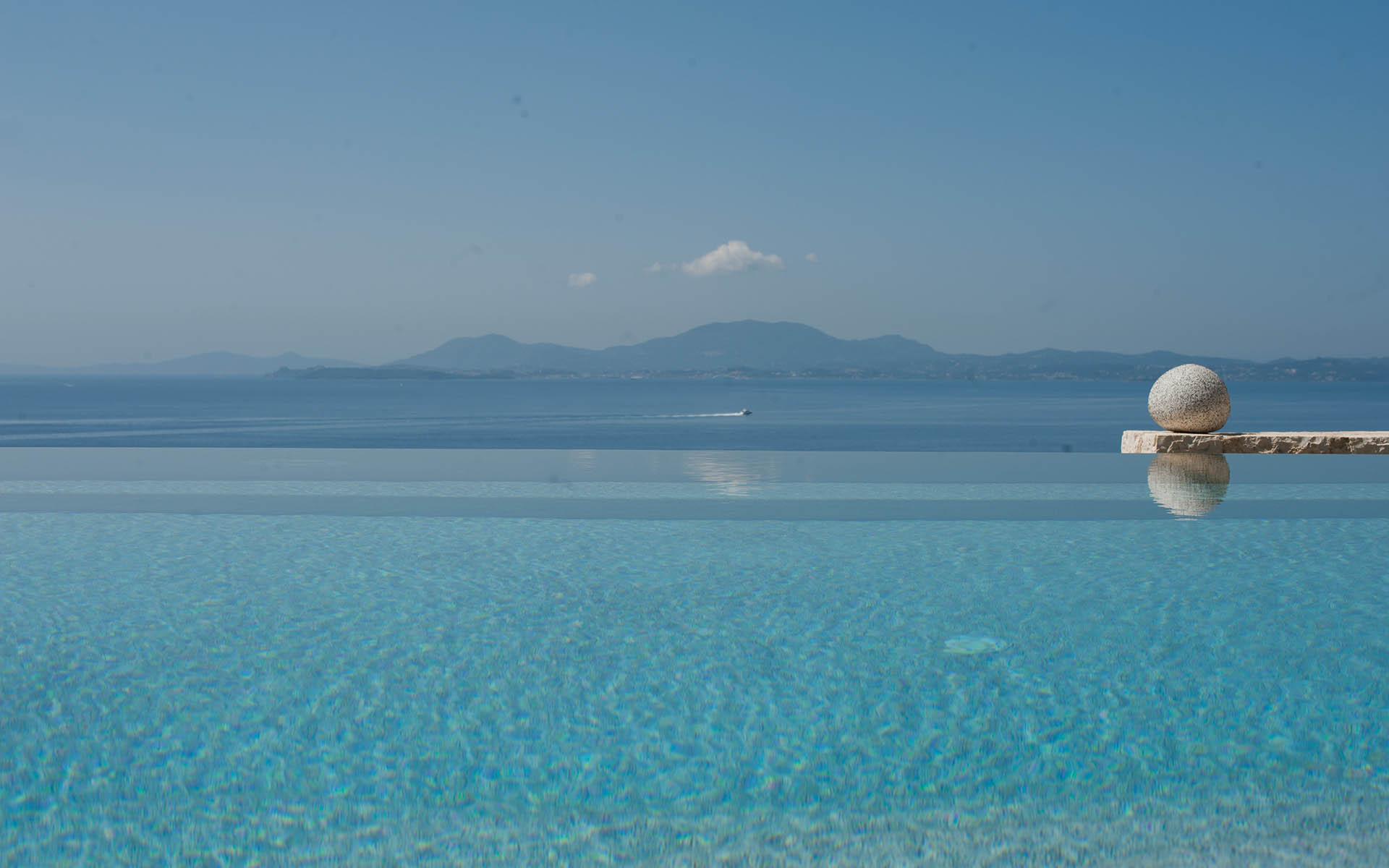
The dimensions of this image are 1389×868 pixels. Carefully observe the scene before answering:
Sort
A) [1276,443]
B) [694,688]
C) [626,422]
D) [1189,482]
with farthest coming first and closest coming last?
[626,422]
[1276,443]
[1189,482]
[694,688]

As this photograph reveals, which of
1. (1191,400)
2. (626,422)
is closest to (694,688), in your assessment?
(1191,400)

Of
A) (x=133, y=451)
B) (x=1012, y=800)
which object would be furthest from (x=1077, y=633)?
(x=133, y=451)

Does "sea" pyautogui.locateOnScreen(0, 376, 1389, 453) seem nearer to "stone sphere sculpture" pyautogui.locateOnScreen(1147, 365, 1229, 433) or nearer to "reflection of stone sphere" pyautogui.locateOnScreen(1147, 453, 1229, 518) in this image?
"stone sphere sculpture" pyautogui.locateOnScreen(1147, 365, 1229, 433)

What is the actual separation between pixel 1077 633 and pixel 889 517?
12.5ft

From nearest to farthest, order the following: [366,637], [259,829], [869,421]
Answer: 1. [259,829]
2. [366,637]
3. [869,421]

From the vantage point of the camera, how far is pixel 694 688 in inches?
181

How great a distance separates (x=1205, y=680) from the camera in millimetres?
4617

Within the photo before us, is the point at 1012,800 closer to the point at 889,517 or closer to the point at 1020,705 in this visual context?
the point at 1020,705

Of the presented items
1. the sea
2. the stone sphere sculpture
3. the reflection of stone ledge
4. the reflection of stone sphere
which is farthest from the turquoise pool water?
the sea

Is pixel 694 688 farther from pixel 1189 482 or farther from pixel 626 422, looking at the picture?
pixel 626 422

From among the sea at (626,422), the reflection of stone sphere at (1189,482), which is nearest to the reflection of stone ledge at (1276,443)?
the reflection of stone sphere at (1189,482)

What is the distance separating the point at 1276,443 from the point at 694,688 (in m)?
12.4

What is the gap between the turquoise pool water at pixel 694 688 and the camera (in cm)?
321

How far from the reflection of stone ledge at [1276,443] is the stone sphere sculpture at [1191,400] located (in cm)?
18
